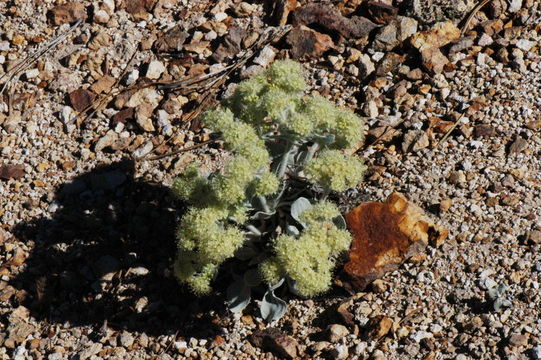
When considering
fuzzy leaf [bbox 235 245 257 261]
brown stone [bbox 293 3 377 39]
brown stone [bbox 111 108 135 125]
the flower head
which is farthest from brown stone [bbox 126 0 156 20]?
fuzzy leaf [bbox 235 245 257 261]

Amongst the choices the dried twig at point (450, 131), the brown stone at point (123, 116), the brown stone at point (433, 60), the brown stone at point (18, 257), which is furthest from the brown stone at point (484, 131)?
the brown stone at point (18, 257)

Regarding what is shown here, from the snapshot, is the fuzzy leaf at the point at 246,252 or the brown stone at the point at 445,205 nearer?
the fuzzy leaf at the point at 246,252

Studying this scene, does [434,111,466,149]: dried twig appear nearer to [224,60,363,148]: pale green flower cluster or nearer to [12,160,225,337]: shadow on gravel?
[224,60,363,148]: pale green flower cluster

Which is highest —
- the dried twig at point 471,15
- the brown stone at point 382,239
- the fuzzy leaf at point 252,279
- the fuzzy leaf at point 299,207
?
the dried twig at point 471,15

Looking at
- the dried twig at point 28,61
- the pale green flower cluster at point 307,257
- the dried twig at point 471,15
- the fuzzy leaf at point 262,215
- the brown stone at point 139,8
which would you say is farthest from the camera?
the brown stone at point 139,8

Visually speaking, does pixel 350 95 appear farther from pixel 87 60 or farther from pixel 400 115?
pixel 87 60

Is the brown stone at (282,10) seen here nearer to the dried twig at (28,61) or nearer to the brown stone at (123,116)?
the brown stone at (123,116)

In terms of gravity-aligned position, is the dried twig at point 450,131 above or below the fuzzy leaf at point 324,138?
below
